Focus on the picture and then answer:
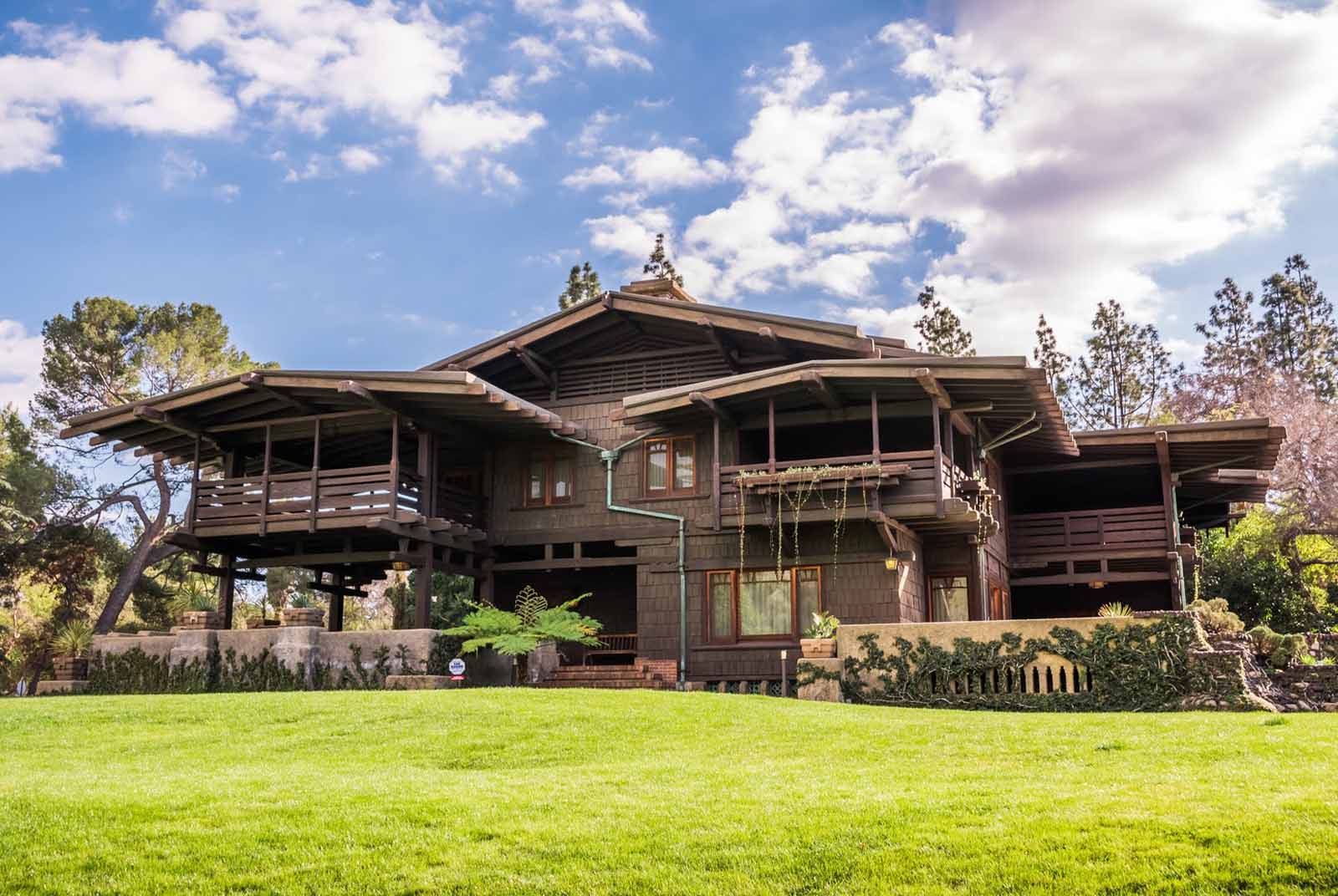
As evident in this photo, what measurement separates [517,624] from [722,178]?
2069 cm

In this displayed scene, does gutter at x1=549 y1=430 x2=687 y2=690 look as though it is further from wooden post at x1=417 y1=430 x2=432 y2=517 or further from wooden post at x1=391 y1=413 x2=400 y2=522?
wooden post at x1=391 y1=413 x2=400 y2=522

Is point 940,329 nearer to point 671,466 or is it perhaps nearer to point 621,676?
point 671,466

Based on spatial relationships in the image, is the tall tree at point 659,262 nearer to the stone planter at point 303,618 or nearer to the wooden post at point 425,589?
the wooden post at point 425,589

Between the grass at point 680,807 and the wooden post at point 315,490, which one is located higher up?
the wooden post at point 315,490

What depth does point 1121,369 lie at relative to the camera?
4803 cm

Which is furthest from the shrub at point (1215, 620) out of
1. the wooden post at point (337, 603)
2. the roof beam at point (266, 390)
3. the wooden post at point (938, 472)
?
the wooden post at point (337, 603)

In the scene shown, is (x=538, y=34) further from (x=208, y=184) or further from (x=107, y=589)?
(x=107, y=589)

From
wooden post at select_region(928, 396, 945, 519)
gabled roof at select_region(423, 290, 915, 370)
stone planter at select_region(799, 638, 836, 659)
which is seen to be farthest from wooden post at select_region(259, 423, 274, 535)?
wooden post at select_region(928, 396, 945, 519)

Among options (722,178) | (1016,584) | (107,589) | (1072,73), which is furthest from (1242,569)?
(107,589)

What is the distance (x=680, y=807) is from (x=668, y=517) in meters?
13.5

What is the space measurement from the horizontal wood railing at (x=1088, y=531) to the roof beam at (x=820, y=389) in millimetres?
7021

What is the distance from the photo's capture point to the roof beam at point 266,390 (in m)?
21.7

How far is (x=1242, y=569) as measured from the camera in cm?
3067

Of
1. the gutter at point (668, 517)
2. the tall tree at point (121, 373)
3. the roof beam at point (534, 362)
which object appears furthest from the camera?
the tall tree at point (121, 373)
